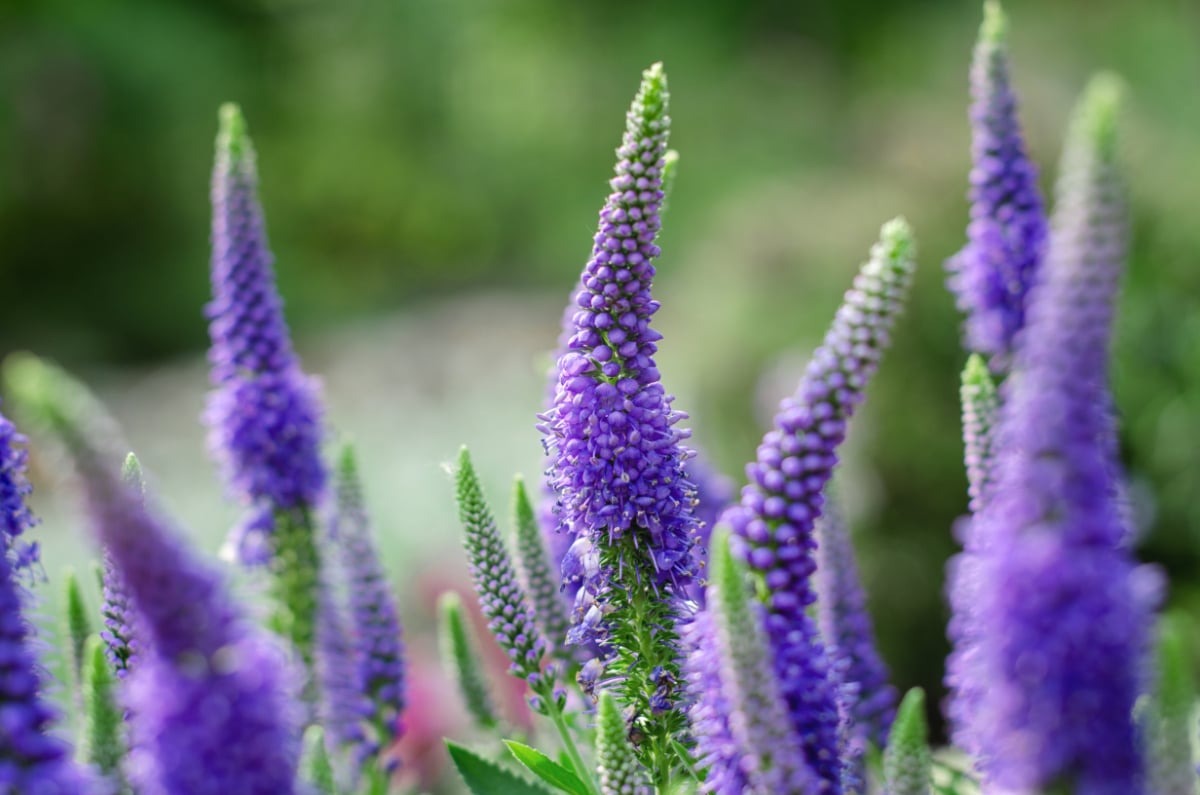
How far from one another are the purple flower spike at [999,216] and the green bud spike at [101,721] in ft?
5.09

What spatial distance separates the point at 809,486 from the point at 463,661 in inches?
48.1

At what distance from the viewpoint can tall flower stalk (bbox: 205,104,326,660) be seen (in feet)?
8.59

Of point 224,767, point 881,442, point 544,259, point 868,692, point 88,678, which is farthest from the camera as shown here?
point 544,259

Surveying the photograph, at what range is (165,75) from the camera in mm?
21734

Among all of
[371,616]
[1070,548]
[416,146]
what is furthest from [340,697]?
[416,146]

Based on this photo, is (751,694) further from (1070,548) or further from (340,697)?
(340,697)

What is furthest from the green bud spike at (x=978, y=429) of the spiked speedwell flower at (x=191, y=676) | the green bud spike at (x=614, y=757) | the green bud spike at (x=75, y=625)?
the green bud spike at (x=75, y=625)

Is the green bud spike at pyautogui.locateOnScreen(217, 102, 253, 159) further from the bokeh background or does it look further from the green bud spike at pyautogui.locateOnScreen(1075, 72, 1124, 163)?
the bokeh background

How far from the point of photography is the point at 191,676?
1.25 metres

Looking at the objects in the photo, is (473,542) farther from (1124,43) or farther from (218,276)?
(1124,43)

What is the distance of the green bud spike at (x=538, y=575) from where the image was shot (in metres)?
2.09

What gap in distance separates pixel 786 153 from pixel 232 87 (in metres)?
10.2

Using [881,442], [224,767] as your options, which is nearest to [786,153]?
[881,442]

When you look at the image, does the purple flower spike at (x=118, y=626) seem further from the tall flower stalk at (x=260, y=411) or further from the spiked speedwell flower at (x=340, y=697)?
the tall flower stalk at (x=260, y=411)
